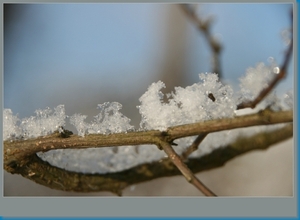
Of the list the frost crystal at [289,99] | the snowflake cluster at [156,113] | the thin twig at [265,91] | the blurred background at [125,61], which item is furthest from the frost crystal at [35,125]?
the frost crystal at [289,99]

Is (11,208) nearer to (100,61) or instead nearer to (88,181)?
(88,181)

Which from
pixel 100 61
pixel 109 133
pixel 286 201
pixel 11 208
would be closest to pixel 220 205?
pixel 286 201

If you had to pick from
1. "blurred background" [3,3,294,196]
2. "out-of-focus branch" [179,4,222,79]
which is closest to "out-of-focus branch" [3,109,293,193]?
"blurred background" [3,3,294,196]

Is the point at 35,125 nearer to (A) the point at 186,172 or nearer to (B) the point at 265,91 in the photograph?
(A) the point at 186,172

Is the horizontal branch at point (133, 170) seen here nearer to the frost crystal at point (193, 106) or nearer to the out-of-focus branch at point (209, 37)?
the frost crystal at point (193, 106)

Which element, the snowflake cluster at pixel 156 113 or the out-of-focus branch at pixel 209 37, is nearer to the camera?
the snowflake cluster at pixel 156 113

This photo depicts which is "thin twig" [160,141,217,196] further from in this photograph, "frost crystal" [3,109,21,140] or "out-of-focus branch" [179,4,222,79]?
"out-of-focus branch" [179,4,222,79]
